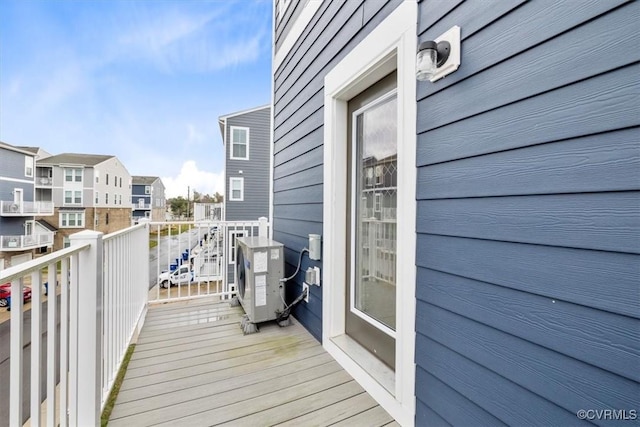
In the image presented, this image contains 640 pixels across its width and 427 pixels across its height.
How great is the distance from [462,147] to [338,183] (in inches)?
46.6

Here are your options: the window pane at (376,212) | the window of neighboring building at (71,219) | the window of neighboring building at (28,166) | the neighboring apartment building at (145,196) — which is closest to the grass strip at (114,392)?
the window pane at (376,212)

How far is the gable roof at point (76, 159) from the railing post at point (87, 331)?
2289 centimetres

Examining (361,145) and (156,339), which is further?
(156,339)

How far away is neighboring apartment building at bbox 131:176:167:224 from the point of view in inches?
1141

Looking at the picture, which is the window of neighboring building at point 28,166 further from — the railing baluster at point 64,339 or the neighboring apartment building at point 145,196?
the railing baluster at point 64,339

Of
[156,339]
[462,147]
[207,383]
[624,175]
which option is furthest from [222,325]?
[624,175]

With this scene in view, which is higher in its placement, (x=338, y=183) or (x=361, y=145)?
(x=361, y=145)

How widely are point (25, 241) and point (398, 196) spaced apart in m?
21.3

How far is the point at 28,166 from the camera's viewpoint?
1420cm

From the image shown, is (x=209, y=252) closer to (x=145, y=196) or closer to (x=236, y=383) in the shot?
(x=236, y=383)

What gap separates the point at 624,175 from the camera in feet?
2.43

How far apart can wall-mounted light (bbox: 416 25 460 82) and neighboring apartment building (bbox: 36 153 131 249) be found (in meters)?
22.7

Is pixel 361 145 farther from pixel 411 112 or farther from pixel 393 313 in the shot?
pixel 393 313

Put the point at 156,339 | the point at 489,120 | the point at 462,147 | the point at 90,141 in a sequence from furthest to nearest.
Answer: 1. the point at 90,141
2. the point at 156,339
3. the point at 462,147
4. the point at 489,120
